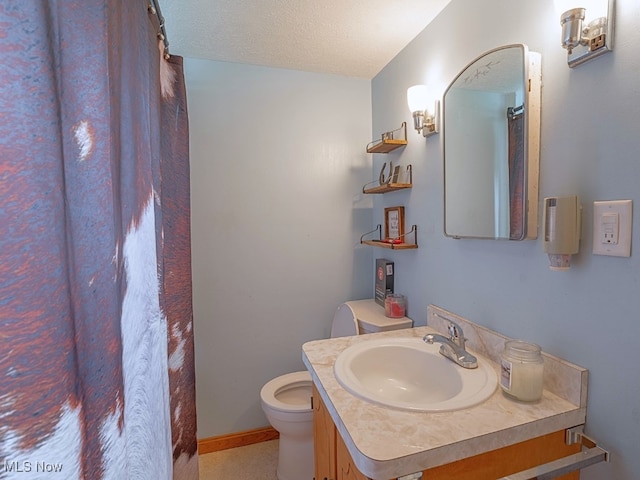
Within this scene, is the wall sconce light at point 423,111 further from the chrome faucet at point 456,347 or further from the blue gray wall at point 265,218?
the chrome faucet at point 456,347

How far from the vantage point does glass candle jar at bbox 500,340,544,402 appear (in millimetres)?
789

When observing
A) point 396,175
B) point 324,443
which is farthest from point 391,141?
point 324,443

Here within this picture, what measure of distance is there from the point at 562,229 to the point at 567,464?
573mm

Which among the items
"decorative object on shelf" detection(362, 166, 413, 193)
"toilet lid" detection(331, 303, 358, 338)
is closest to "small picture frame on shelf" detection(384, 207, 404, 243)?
"decorative object on shelf" detection(362, 166, 413, 193)

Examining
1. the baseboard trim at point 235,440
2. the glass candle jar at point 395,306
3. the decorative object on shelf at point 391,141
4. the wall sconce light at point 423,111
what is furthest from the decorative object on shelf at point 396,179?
the baseboard trim at point 235,440

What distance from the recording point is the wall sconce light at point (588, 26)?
2.31 ft

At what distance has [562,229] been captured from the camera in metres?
0.76

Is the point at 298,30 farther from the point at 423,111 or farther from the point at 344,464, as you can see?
the point at 344,464

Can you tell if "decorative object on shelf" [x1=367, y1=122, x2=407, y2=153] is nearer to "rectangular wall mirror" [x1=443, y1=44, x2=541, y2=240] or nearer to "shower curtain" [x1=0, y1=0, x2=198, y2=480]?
"rectangular wall mirror" [x1=443, y1=44, x2=541, y2=240]

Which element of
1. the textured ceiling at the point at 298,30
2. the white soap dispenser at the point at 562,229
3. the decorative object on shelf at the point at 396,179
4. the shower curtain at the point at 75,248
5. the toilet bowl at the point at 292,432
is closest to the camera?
the shower curtain at the point at 75,248

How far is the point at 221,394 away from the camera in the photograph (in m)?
1.80

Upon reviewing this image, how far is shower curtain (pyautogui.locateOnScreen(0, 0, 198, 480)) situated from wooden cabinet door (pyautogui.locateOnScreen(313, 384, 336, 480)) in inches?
20.0

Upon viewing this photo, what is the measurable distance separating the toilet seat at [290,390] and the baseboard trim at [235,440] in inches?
15.0

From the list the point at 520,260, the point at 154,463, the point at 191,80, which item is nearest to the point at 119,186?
the point at 154,463
